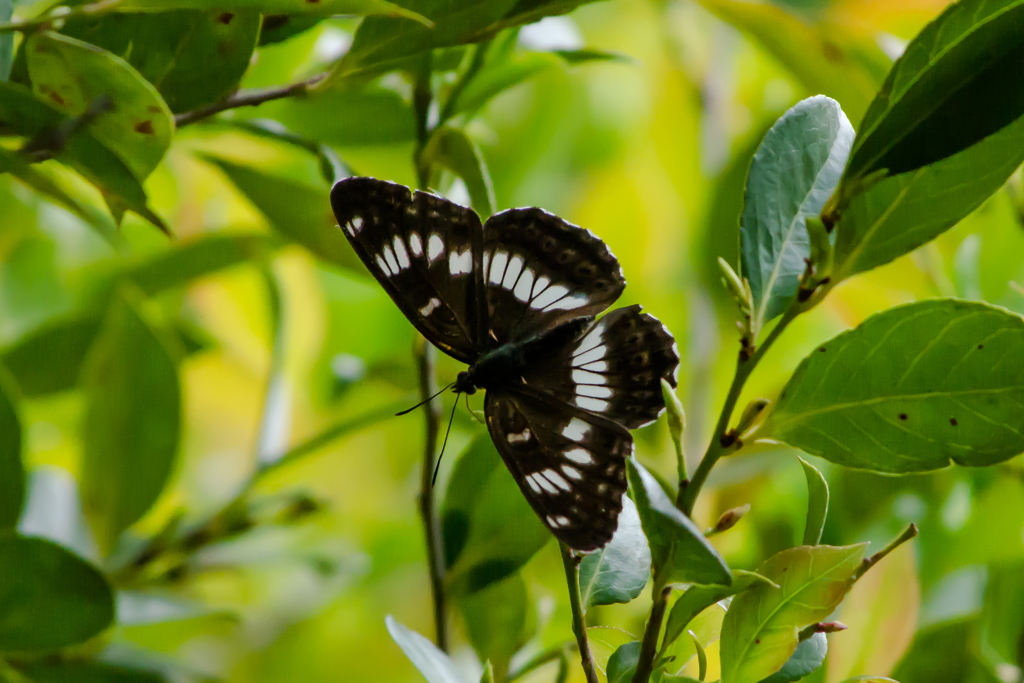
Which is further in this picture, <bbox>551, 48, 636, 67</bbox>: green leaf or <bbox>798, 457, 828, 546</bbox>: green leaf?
<bbox>551, 48, 636, 67</bbox>: green leaf

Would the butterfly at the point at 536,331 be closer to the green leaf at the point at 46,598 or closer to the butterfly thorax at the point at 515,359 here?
the butterfly thorax at the point at 515,359

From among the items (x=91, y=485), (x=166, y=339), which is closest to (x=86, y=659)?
(x=91, y=485)

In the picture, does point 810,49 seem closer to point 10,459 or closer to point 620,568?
point 620,568

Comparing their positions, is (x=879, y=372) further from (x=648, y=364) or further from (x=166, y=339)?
(x=166, y=339)

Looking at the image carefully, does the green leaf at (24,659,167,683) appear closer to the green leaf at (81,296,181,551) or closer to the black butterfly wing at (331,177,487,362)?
the green leaf at (81,296,181,551)

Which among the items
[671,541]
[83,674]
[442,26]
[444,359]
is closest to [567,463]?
[671,541]

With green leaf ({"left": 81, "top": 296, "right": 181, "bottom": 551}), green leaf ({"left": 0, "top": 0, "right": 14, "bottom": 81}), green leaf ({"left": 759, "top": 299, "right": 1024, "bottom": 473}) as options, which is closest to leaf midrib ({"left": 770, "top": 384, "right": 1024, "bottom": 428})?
green leaf ({"left": 759, "top": 299, "right": 1024, "bottom": 473})

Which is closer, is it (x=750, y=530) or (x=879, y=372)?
(x=879, y=372)
